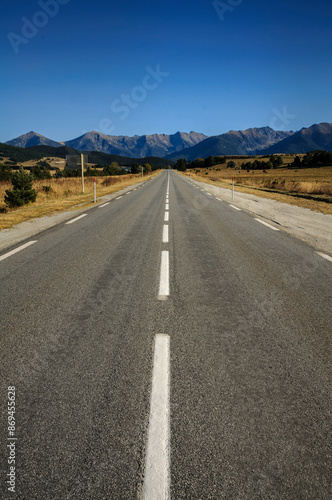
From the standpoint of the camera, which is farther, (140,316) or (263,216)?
(263,216)

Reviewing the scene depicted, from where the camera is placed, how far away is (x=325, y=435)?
1.81m

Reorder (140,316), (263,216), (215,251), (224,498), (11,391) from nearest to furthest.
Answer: (224,498) → (11,391) → (140,316) → (215,251) → (263,216)

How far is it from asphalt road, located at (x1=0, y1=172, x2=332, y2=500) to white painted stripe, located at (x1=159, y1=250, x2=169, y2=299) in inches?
2.1

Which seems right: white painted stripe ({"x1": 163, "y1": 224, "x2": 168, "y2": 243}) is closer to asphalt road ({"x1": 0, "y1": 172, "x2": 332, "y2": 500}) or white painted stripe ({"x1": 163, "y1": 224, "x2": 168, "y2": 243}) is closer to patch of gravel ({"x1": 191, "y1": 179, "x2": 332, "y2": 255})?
asphalt road ({"x1": 0, "y1": 172, "x2": 332, "y2": 500})

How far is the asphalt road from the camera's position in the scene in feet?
5.11

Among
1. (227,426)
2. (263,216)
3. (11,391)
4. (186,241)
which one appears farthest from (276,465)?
(263,216)

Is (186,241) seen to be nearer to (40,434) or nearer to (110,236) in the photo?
(110,236)

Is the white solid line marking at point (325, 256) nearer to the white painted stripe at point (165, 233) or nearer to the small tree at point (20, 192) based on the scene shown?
the white painted stripe at point (165, 233)

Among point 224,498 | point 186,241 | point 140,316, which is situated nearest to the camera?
point 224,498

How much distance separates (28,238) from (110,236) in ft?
7.13

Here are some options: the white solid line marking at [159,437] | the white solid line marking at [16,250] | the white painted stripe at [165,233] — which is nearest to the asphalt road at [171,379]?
the white solid line marking at [159,437]

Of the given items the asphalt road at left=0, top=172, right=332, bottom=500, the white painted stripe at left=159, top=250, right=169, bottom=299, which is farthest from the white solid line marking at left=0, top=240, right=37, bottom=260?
the white painted stripe at left=159, top=250, right=169, bottom=299

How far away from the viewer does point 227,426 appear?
1.86m

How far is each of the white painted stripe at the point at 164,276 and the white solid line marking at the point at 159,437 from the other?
1.44 metres
